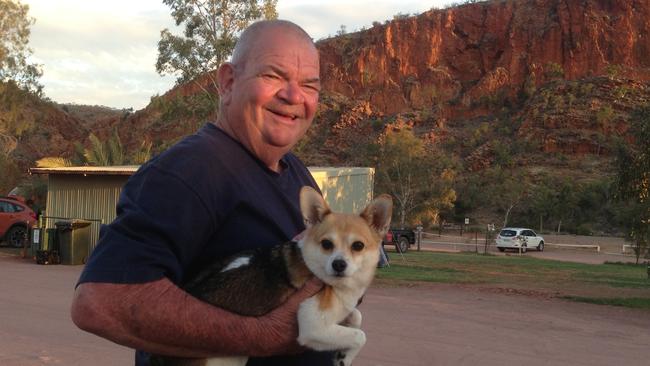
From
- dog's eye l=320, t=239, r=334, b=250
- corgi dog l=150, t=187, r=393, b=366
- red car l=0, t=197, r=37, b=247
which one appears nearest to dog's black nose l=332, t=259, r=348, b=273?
corgi dog l=150, t=187, r=393, b=366

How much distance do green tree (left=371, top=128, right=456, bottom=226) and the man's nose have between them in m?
47.0

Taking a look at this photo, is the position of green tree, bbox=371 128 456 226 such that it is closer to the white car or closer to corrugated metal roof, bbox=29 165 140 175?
the white car

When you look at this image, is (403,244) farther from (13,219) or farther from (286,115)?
(286,115)

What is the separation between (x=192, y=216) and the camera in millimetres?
2348

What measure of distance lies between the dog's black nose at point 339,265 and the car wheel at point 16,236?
29.0 metres

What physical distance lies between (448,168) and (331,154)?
34.3m

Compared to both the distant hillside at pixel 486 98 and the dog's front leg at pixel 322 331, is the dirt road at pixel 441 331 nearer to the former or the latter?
the dog's front leg at pixel 322 331

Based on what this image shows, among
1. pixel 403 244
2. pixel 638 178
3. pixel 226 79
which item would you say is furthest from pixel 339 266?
pixel 403 244

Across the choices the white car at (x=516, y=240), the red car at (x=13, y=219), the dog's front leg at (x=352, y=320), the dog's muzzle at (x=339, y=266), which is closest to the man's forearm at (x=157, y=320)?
the dog's muzzle at (x=339, y=266)

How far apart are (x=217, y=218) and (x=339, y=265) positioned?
56 cm

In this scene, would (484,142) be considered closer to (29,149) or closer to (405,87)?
(405,87)

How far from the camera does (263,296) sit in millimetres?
2562

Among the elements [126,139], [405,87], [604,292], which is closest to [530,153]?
[405,87]

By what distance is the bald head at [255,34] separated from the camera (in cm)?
284
